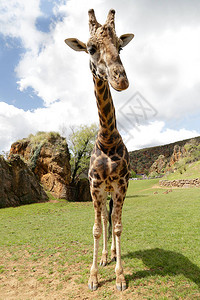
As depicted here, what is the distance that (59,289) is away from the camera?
3807 millimetres

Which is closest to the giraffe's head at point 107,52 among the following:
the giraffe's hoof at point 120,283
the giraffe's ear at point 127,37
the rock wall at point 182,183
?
the giraffe's ear at point 127,37

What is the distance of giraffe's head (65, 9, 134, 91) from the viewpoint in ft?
8.23

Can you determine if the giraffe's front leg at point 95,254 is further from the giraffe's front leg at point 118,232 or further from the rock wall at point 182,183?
the rock wall at point 182,183

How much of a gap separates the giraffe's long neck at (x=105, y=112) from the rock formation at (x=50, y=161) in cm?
1611

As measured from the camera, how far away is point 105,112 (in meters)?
3.83

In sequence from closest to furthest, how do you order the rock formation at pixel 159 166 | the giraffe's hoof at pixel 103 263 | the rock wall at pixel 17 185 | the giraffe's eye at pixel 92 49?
1. the giraffe's eye at pixel 92 49
2. the giraffe's hoof at pixel 103 263
3. the rock wall at pixel 17 185
4. the rock formation at pixel 159 166

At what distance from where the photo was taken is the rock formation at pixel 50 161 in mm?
19375

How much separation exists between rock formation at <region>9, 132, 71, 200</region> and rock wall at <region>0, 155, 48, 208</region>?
2.28 m

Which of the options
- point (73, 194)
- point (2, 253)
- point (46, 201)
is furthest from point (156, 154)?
point (2, 253)

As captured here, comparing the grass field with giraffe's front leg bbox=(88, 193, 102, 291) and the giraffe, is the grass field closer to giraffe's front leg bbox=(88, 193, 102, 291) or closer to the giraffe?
giraffe's front leg bbox=(88, 193, 102, 291)

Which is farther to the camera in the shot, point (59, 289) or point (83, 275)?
point (83, 275)

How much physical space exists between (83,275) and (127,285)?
3.53ft

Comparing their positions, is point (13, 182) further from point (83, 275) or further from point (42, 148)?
point (83, 275)

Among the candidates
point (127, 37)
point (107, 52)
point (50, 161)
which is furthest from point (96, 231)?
point (50, 161)
